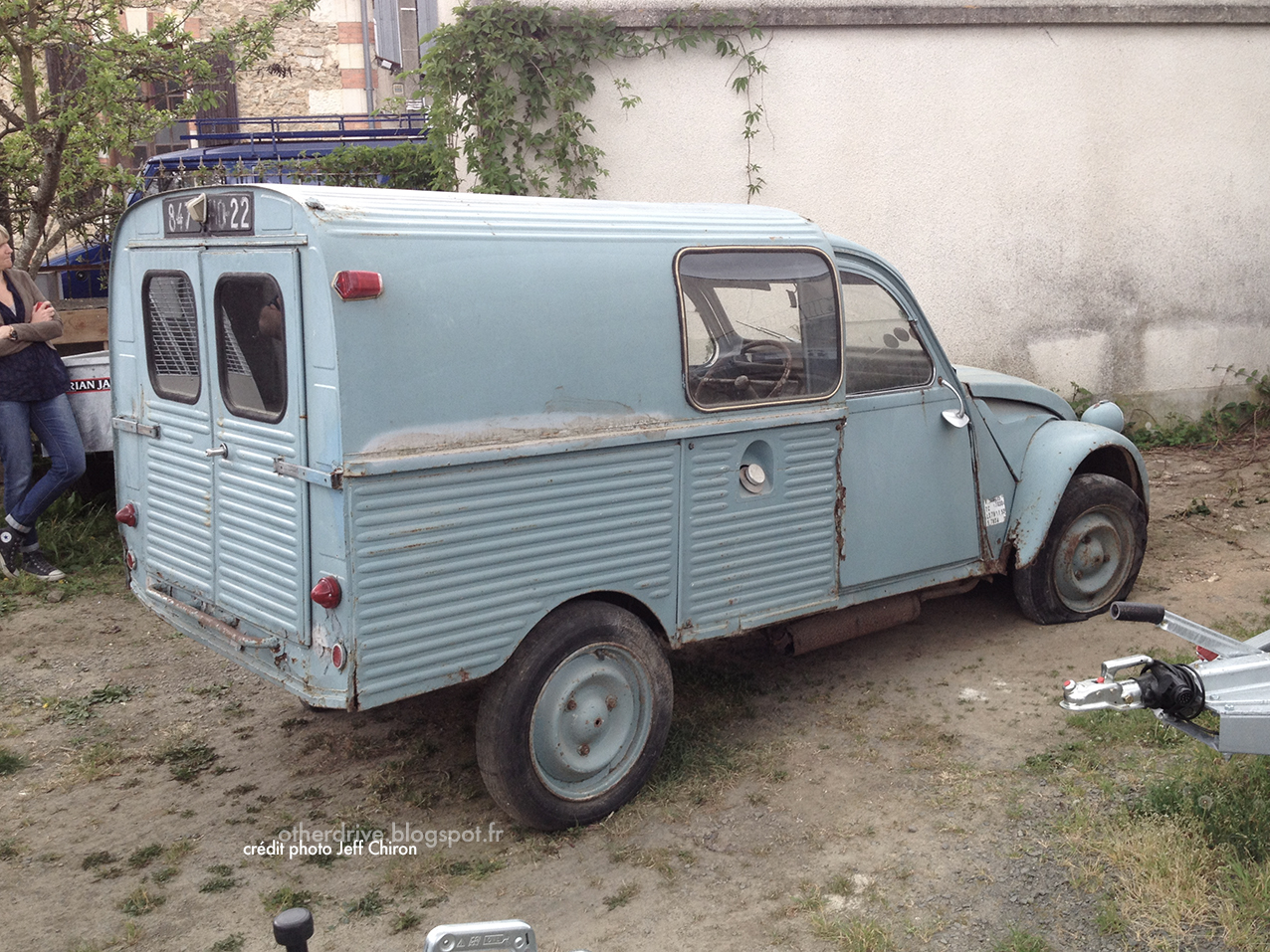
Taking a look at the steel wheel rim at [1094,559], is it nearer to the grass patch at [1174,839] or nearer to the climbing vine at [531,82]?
the grass patch at [1174,839]

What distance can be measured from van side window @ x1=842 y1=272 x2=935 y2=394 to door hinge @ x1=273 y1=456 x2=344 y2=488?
2295 millimetres

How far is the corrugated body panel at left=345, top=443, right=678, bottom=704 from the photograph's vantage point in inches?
141

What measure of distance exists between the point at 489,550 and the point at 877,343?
212 centimetres

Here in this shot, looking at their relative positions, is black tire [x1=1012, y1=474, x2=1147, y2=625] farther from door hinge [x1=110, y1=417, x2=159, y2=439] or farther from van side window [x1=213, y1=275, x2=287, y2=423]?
door hinge [x1=110, y1=417, x2=159, y2=439]

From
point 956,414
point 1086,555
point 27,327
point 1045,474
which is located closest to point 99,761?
point 27,327

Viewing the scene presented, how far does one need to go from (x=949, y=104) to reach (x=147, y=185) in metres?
6.15

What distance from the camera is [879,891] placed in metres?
3.64

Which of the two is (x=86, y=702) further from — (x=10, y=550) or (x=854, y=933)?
(x=854, y=933)

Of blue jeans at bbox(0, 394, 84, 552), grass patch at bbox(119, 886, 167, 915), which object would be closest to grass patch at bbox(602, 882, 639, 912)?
grass patch at bbox(119, 886, 167, 915)

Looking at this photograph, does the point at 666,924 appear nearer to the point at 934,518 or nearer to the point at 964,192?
the point at 934,518

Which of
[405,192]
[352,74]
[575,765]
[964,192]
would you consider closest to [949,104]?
[964,192]

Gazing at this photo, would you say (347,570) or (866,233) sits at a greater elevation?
(866,233)

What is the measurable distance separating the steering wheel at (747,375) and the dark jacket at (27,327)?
14.0 feet

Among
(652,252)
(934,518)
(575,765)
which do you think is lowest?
(575,765)
